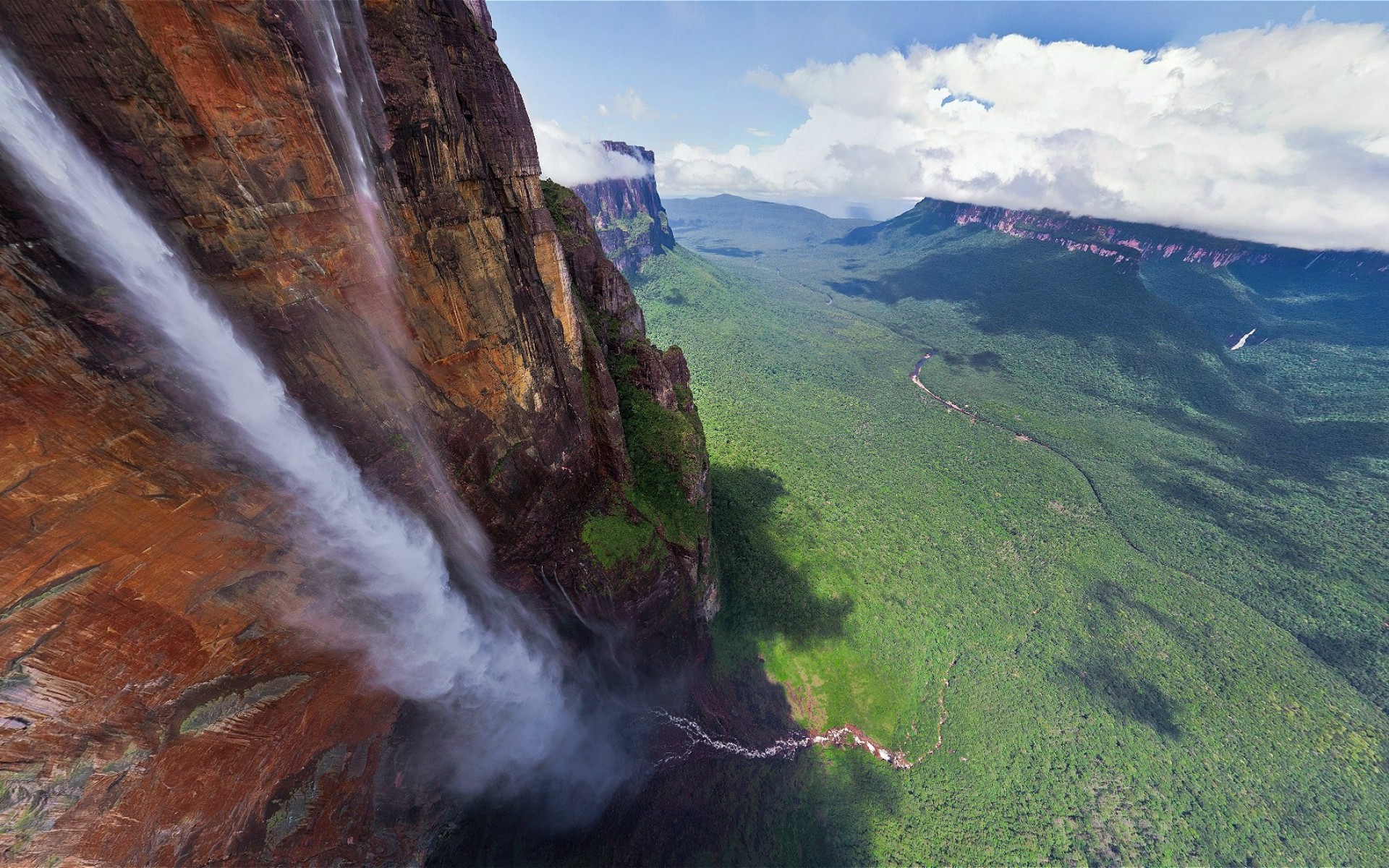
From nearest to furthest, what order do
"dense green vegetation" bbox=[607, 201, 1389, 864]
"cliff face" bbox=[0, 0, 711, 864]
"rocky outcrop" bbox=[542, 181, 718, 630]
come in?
"cliff face" bbox=[0, 0, 711, 864] < "rocky outcrop" bbox=[542, 181, 718, 630] < "dense green vegetation" bbox=[607, 201, 1389, 864]

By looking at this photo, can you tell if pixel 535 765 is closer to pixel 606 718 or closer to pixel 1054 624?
pixel 606 718

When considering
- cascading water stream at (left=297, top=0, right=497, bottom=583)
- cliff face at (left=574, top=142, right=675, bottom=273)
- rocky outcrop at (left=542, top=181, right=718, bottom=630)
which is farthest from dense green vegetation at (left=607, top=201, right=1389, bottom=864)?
cliff face at (left=574, top=142, right=675, bottom=273)

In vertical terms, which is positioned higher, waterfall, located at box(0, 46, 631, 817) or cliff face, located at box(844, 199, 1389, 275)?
cliff face, located at box(844, 199, 1389, 275)

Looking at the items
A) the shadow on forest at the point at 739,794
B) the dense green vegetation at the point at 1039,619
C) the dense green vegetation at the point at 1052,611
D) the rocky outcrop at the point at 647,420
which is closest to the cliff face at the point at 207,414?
the shadow on forest at the point at 739,794

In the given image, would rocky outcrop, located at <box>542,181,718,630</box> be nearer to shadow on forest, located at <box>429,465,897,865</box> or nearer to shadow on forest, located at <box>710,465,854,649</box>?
shadow on forest, located at <box>710,465,854,649</box>

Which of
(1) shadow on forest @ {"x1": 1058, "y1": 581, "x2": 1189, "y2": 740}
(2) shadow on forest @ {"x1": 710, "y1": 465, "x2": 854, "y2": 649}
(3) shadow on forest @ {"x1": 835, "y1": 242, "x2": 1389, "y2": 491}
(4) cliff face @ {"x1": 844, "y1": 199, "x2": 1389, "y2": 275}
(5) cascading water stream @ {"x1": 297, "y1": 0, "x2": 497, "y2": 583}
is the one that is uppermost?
(4) cliff face @ {"x1": 844, "y1": 199, "x2": 1389, "y2": 275}

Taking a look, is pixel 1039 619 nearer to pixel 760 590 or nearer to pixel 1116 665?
pixel 1116 665

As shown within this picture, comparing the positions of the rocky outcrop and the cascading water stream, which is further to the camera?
the rocky outcrop
